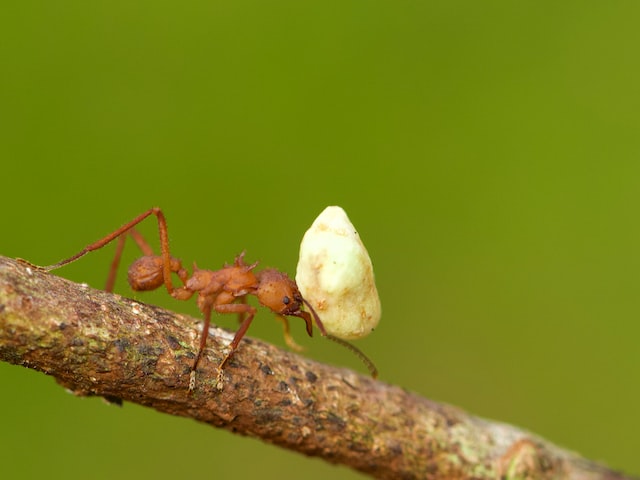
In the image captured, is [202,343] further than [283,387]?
No

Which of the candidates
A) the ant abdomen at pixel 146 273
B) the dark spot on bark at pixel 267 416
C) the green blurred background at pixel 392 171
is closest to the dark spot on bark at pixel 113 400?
the dark spot on bark at pixel 267 416

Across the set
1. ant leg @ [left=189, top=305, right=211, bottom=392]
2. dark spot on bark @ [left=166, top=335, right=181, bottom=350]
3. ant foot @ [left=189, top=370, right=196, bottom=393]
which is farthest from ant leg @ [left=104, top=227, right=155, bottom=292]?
ant foot @ [left=189, top=370, right=196, bottom=393]

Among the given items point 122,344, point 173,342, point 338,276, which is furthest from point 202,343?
point 338,276

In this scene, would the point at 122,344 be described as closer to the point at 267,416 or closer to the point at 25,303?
the point at 25,303

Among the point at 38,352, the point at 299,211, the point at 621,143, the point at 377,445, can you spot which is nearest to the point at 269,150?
the point at 299,211

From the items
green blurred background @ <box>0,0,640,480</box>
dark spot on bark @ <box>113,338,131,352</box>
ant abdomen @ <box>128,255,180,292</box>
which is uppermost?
green blurred background @ <box>0,0,640,480</box>

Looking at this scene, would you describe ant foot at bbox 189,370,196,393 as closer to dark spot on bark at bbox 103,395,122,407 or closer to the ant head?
dark spot on bark at bbox 103,395,122,407
